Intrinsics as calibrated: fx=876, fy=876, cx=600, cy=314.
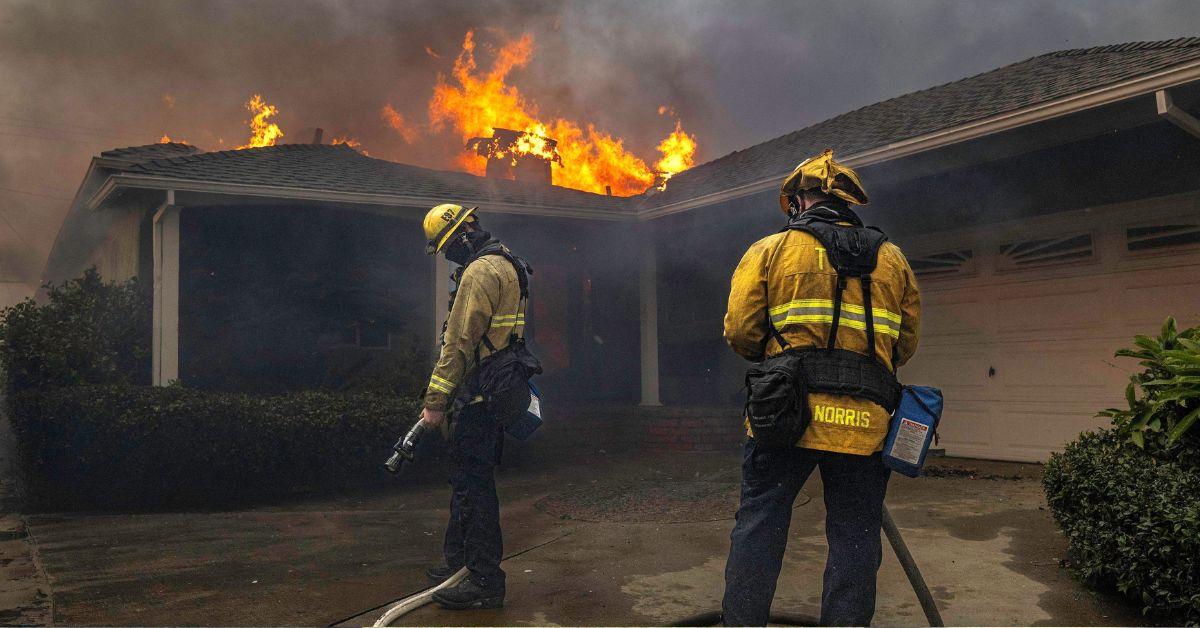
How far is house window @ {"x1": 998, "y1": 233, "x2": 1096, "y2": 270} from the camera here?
7.28 m

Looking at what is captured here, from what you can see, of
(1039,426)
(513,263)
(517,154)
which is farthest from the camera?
(517,154)

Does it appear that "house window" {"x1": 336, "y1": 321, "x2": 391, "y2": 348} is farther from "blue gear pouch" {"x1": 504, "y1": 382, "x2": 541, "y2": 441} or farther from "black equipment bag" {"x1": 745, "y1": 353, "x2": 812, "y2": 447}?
"black equipment bag" {"x1": 745, "y1": 353, "x2": 812, "y2": 447}

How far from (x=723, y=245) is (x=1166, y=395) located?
293 inches

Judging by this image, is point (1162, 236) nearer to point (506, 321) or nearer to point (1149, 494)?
point (1149, 494)

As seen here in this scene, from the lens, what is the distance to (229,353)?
9.05 m

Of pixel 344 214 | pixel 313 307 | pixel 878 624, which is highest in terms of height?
pixel 344 214

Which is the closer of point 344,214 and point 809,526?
point 809,526

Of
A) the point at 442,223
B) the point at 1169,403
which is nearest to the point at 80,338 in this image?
the point at 442,223

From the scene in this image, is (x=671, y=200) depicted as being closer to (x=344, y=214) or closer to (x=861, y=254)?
(x=344, y=214)

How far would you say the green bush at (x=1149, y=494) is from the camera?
10.4 feet

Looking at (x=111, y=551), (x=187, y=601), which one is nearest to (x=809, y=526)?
(x=187, y=601)

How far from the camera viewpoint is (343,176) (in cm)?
941

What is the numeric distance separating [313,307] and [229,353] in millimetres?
1000

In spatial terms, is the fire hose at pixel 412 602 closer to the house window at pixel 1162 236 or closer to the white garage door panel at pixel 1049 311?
the white garage door panel at pixel 1049 311
